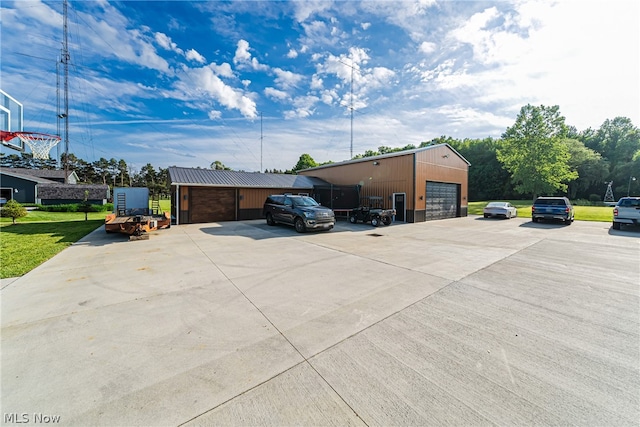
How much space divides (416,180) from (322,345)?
1490cm

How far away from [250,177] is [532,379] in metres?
17.9

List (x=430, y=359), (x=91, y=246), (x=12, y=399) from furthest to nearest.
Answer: (x=91, y=246) → (x=430, y=359) → (x=12, y=399)

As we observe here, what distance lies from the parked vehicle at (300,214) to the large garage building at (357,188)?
14.1ft

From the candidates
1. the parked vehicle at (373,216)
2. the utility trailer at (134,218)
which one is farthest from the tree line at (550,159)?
the utility trailer at (134,218)

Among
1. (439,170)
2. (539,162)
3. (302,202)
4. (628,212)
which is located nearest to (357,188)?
(439,170)

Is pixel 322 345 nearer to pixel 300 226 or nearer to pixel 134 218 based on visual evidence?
pixel 300 226

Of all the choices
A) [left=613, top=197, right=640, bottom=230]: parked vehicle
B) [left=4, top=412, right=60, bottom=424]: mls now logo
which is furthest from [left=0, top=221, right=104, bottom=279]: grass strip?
[left=613, top=197, right=640, bottom=230]: parked vehicle

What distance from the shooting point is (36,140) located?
13516 mm

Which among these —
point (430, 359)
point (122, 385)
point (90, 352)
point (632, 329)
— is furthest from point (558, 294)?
point (90, 352)

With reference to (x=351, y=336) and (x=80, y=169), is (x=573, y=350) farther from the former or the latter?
(x=80, y=169)

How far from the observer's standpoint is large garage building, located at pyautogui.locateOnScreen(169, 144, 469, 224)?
50.2ft

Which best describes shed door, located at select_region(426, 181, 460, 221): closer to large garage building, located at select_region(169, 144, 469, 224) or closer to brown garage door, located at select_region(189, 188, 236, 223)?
A: large garage building, located at select_region(169, 144, 469, 224)

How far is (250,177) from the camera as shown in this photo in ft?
59.5

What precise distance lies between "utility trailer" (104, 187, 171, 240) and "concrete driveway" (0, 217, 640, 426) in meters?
4.22
